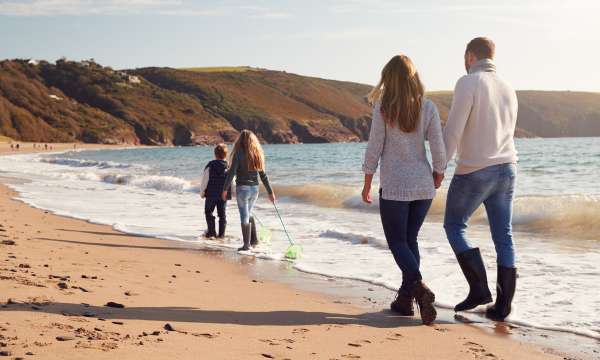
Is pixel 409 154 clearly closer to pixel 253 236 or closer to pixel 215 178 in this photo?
pixel 253 236

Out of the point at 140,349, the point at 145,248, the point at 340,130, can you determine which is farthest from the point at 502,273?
the point at 340,130

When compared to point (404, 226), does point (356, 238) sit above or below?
below

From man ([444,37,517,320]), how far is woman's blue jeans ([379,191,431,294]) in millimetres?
269

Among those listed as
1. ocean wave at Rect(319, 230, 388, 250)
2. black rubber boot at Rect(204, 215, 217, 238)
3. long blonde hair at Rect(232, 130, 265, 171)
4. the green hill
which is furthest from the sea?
the green hill

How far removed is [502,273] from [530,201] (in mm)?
8700

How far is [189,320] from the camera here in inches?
194

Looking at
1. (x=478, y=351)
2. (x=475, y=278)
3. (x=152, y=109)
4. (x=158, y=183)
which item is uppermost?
(x=152, y=109)

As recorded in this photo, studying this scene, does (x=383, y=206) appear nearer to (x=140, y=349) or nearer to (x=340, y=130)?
(x=140, y=349)

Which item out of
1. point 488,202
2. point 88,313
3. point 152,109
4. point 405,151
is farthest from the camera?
point 152,109

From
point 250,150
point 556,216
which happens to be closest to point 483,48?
point 250,150

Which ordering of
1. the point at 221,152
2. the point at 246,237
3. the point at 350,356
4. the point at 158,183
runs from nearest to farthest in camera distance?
the point at 350,356, the point at 246,237, the point at 221,152, the point at 158,183

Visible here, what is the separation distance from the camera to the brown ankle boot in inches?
202

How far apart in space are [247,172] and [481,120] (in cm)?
491

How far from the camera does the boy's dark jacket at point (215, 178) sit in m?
11.0
